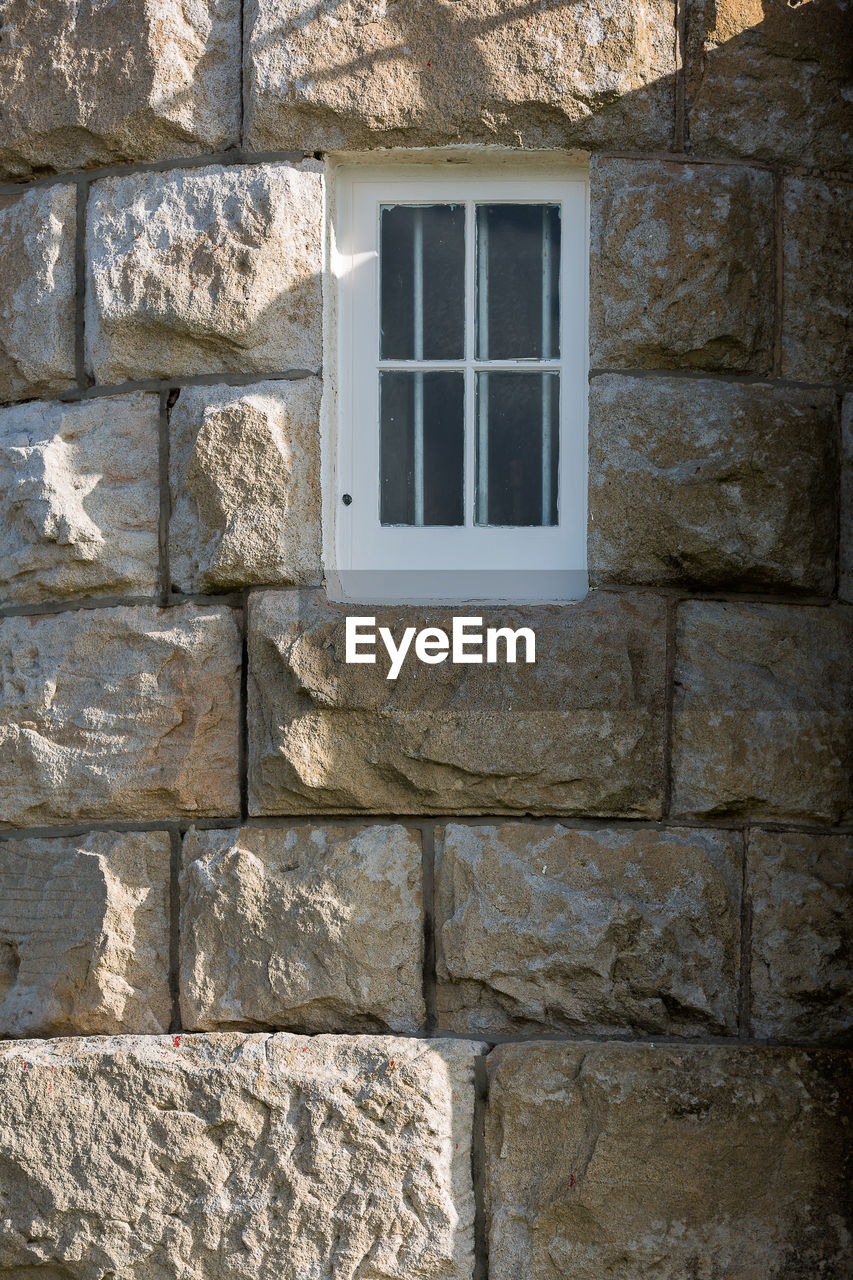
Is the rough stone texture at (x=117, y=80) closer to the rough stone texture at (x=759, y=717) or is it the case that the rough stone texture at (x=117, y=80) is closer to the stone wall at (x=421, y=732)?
the stone wall at (x=421, y=732)

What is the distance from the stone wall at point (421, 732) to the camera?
9.25ft

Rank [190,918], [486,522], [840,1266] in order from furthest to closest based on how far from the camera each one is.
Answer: [486,522], [190,918], [840,1266]

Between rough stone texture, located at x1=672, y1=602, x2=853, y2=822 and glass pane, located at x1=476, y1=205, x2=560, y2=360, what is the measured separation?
28.9 inches

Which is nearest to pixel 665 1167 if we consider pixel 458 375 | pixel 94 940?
pixel 94 940

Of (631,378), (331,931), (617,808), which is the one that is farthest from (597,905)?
(631,378)

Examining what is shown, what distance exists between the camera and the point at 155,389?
3.15 m

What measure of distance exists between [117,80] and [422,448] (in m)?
1.09

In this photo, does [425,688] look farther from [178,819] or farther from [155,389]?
[155,389]

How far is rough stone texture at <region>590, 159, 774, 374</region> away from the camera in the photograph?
3.03 meters

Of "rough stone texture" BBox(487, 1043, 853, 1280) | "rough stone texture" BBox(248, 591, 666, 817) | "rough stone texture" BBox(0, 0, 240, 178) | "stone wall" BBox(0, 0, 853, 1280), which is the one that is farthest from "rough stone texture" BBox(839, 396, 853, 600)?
"rough stone texture" BBox(0, 0, 240, 178)

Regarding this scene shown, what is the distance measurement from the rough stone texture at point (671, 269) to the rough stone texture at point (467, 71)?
0.13 m

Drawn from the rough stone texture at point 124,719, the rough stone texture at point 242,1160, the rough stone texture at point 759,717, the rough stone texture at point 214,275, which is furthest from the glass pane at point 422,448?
the rough stone texture at point 242,1160

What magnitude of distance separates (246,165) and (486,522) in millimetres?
969

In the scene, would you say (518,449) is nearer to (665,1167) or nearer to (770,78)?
(770,78)
